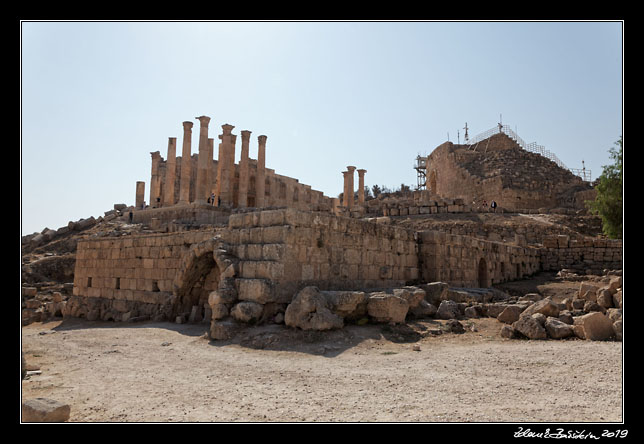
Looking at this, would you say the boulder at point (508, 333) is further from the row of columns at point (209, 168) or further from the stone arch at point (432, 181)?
the stone arch at point (432, 181)

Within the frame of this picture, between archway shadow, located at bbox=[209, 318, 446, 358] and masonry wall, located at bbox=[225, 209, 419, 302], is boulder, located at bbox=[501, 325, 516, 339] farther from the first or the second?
masonry wall, located at bbox=[225, 209, 419, 302]

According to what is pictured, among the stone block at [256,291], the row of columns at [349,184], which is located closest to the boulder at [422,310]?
the stone block at [256,291]

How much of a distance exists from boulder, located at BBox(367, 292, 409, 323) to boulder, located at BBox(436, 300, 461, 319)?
3.90ft

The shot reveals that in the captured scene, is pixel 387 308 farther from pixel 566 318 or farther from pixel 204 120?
pixel 204 120

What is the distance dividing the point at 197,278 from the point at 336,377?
6.21 meters

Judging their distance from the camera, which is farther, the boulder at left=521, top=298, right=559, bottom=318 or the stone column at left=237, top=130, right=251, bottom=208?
the stone column at left=237, top=130, right=251, bottom=208

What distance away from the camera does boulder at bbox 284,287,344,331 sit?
726cm

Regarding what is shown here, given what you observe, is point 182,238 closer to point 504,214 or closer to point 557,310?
point 557,310

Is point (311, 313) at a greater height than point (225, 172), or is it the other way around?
point (225, 172)

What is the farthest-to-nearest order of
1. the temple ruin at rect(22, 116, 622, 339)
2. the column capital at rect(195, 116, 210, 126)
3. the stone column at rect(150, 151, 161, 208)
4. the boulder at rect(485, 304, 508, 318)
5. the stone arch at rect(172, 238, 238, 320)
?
the stone column at rect(150, 151, 161, 208), the column capital at rect(195, 116, 210, 126), the stone arch at rect(172, 238, 238, 320), the boulder at rect(485, 304, 508, 318), the temple ruin at rect(22, 116, 622, 339)

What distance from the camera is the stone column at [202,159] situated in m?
29.0

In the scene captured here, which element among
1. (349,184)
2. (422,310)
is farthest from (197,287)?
(349,184)

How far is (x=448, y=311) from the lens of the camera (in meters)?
8.98

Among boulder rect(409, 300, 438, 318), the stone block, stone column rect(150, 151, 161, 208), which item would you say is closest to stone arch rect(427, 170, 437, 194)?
stone column rect(150, 151, 161, 208)
